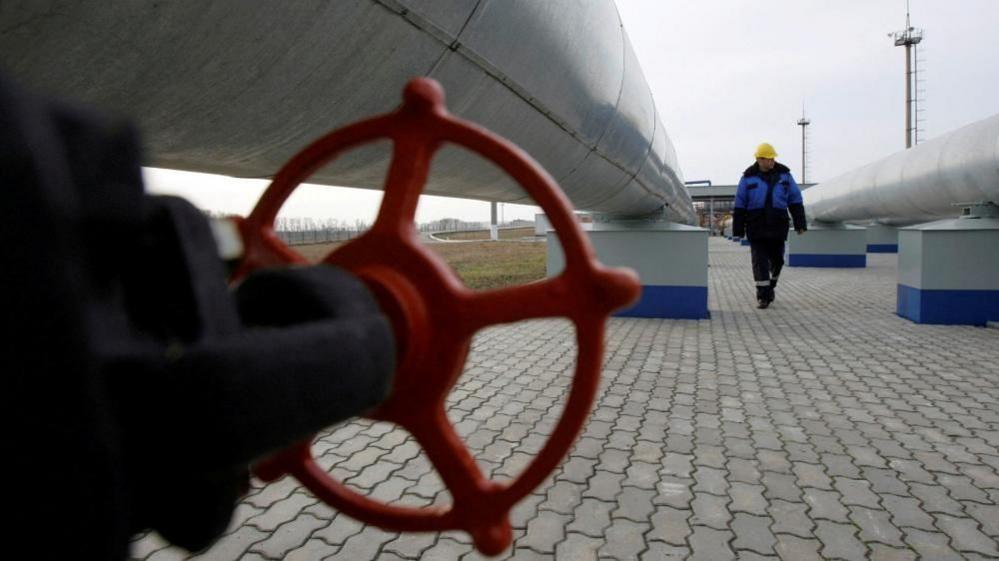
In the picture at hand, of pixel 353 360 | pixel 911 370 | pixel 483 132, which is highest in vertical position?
pixel 483 132

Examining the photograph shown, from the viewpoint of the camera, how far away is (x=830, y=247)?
11.9m

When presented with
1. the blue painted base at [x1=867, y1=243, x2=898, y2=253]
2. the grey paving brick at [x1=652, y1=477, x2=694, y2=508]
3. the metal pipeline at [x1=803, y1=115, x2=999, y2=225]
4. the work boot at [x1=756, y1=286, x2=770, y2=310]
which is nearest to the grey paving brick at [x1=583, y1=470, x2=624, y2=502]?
the grey paving brick at [x1=652, y1=477, x2=694, y2=508]

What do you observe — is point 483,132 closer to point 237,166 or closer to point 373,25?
point 373,25

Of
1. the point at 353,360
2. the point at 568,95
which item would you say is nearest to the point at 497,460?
the point at 568,95

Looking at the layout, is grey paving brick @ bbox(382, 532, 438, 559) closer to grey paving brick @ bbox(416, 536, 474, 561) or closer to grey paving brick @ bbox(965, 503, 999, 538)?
grey paving brick @ bbox(416, 536, 474, 561)

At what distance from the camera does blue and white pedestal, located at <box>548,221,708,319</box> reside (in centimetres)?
566

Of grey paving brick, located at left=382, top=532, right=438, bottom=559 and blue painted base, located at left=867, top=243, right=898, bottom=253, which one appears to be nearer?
grey paving brick, located at left=382, top=532, right=438, bottom=559

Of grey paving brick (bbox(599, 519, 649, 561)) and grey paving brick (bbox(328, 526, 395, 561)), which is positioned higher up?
grey paving brick (bbox(328, 526, 395, 561))

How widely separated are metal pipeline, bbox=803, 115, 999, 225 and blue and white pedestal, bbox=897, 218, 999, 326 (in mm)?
307

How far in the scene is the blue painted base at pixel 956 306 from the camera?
5.08 metres

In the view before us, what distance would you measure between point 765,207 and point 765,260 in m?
0.51

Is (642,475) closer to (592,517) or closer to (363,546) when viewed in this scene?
(592,517)

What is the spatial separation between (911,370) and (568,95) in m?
3.06

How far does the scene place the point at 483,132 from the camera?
0.55m
